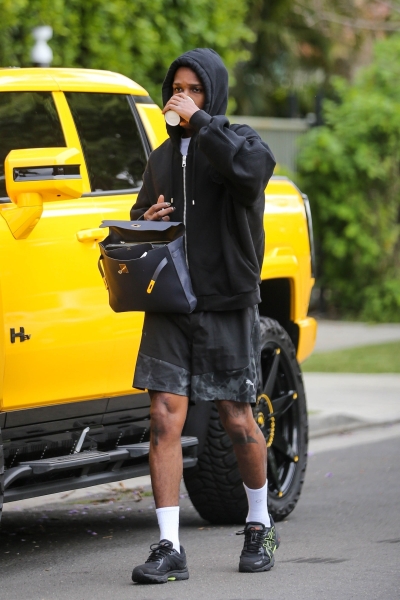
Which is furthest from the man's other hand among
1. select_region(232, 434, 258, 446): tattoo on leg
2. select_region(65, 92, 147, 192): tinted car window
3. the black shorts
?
select_region(232, 434, 258, 446): tattoo on leg

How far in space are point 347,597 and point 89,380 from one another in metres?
1.34

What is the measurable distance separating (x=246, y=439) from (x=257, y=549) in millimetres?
425

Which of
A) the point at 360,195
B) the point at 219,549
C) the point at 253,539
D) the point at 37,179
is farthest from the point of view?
the point at 360,195

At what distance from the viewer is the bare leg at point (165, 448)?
473 centimetres

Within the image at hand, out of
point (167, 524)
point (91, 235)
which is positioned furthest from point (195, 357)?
point (91, 235)

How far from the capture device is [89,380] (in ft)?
16.7

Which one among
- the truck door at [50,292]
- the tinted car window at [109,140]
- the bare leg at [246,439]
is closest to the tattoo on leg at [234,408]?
the bare leg at [246,439]

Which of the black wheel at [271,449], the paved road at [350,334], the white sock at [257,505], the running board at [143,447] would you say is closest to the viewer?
the white sock at [257,505]

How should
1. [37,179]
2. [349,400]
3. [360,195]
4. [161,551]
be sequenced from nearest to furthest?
1. [37,179]
2. [161,551]
3. [349,400]
4. [360,195]

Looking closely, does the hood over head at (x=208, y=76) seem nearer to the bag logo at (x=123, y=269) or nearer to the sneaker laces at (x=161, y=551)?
the bag logo at (x=123, y=269)

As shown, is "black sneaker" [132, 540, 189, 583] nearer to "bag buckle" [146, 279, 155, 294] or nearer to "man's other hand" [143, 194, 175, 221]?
"bag buckle" [146, 279, 155, 294]

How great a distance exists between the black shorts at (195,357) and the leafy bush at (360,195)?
12.0 meters

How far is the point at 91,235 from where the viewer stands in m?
5.16

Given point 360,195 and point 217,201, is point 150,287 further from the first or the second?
point 360,195
